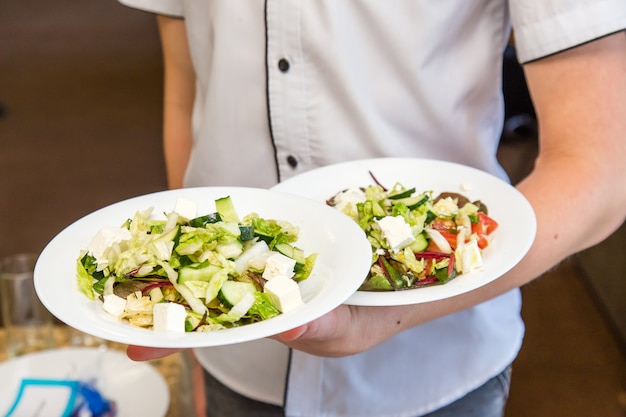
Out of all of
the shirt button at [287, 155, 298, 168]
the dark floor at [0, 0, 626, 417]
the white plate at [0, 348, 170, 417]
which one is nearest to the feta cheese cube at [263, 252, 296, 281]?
the shirt button at [287, 155, 298, 168]

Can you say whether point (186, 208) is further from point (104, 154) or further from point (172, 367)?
point (104, 154)

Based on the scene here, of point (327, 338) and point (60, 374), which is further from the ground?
point (327, 338)

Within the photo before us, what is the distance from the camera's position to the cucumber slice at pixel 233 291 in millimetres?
802

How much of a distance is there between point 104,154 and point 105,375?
376cm

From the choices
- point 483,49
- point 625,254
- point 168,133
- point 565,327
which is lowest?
point 565,327

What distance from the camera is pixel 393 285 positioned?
2.81ft

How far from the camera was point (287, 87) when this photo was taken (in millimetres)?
1162

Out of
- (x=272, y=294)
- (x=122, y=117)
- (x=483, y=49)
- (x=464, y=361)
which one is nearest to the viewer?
(x=272, y=294)

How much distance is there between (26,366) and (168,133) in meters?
0.50

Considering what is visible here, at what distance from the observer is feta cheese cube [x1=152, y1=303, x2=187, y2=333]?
0.75 m

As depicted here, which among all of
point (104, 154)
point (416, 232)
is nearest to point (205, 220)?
point (416, 232)

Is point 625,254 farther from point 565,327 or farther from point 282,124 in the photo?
point 282,124

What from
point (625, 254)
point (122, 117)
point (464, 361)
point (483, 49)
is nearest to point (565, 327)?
point (625, 254)

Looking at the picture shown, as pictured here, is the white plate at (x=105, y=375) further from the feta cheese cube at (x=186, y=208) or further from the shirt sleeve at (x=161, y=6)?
the shirt sleeve at (x=161, y=6)
